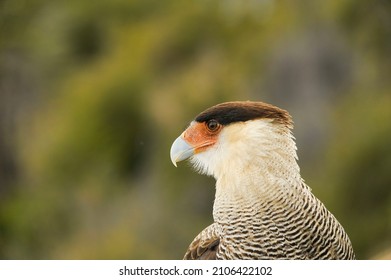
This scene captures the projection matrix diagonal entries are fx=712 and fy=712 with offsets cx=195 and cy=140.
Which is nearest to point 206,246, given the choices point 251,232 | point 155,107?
point 251,232

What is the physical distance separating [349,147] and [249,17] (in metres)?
0.87

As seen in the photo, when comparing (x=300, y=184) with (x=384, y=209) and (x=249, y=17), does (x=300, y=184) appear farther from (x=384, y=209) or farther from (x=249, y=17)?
(x=249, y=17)

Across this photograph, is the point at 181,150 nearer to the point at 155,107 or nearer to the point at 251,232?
the point at 251,232

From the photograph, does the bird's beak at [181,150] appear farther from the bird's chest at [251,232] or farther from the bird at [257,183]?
the bird's chest at [251,232]

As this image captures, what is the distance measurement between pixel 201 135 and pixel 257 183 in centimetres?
15

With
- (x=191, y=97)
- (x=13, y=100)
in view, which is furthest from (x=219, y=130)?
(x=13, y=100)

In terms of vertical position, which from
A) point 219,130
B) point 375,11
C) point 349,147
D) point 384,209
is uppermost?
point 375,11

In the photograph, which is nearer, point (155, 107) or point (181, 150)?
point (181, 150)

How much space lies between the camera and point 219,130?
1.42m

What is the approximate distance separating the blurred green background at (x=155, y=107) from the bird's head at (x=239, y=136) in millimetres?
1535

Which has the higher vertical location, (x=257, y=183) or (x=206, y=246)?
(x=257, y=183)

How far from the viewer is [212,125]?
142 cm

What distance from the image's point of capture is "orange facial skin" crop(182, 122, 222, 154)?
1424 millimetres

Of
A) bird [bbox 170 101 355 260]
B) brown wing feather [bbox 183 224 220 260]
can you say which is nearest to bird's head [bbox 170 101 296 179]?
bird [bbox 170 101 355 260]
